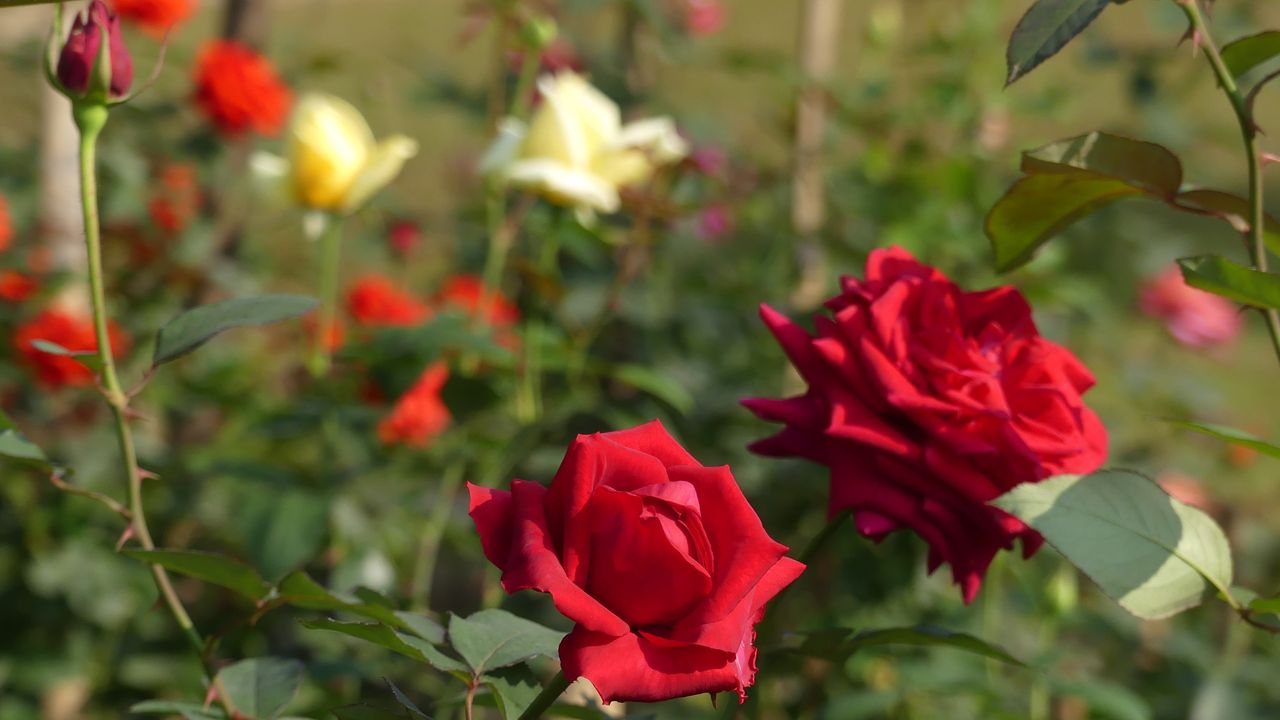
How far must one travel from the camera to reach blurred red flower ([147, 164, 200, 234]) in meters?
1.70

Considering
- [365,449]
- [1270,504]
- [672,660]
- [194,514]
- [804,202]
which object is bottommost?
[1270,504]

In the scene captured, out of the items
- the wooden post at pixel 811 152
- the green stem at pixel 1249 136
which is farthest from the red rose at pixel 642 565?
the wooden post at pixel 811 152

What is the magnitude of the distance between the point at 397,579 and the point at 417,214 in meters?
0.63

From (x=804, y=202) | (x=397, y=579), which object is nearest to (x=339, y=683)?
(x=397, y=579)

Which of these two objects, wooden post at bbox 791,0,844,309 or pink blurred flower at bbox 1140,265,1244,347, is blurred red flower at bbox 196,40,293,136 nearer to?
wooden post at bbox 791,0,844,309

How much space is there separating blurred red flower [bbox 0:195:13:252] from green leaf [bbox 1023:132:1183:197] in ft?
4.43

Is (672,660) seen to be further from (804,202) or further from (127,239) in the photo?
(804,202)

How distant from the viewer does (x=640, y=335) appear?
1.39 meters

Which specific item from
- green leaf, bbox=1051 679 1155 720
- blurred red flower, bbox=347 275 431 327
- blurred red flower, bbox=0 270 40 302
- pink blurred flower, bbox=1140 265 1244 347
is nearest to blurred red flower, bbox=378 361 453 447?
blurred red flower, bbox=347 275 431 327

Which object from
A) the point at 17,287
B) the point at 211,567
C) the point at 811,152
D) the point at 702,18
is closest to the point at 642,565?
the point at 211,567

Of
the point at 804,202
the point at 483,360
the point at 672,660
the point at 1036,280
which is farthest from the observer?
the point at 804,202

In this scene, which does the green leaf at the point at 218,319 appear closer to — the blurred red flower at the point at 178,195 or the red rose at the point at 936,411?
the red rose at the point at 936,411

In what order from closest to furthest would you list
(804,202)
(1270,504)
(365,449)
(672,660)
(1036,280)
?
A: 1. (672,660)
2. (365,449)
3. (1036,280)
4. (804,202)
5. (1270,504)

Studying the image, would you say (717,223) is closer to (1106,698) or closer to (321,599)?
(1106,698)
